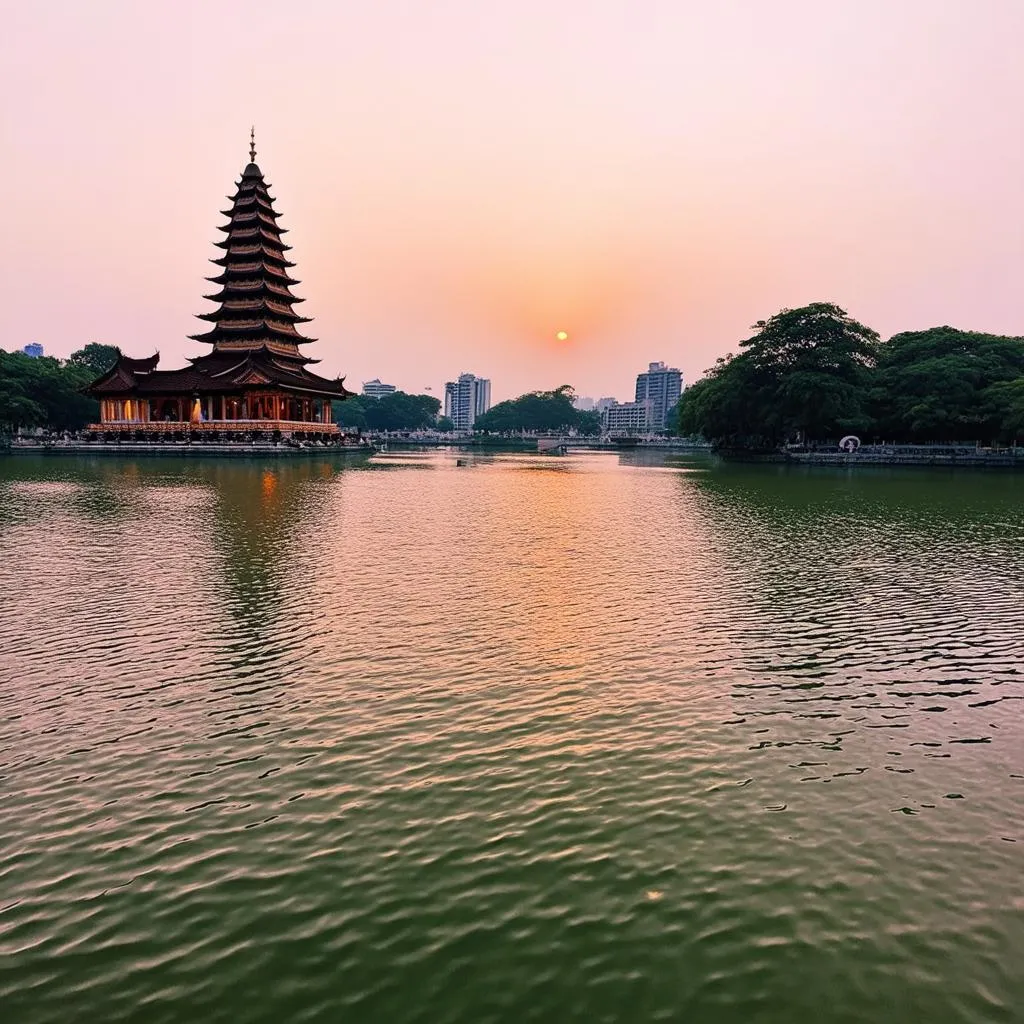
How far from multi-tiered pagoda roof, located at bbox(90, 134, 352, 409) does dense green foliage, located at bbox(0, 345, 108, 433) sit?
21.0ft

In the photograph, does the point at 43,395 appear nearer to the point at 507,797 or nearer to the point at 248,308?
the point at 248,308

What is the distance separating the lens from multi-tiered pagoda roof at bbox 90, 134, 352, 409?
87.0 metres

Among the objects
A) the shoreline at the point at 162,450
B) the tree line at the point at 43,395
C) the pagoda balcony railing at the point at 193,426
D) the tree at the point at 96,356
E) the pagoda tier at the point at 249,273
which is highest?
the pagoda tier at the point at 249,273

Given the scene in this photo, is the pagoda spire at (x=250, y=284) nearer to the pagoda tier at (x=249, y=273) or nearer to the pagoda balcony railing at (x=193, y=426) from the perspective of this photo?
the pagoda tier at (x=249, y=273)

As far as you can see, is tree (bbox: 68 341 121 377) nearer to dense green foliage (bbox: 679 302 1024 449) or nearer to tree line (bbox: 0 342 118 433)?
tree line (bbox: 0 342 118 433)

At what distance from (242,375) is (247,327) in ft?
35.8

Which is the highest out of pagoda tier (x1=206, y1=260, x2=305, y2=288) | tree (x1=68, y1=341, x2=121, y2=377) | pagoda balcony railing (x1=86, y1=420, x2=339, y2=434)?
pagoda tier (x1=206, y1=260, x2=305, y2=288)

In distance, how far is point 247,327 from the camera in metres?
91.8

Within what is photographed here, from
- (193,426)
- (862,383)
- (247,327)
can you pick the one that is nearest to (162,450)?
(193,426)

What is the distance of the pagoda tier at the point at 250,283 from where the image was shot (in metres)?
91.6

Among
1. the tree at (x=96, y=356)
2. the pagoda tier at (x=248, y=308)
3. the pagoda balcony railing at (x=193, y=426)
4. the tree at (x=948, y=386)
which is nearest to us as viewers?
the tree at (x=948, y=386)

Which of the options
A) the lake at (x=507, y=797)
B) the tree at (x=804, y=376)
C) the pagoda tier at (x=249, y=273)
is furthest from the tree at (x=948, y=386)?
the pagoda tier at (x=249, y=273)

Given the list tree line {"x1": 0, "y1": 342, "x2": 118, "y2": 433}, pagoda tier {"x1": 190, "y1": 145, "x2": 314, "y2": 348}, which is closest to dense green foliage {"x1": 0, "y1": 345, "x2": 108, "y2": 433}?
tree line {"x1": 0, "y1": 342, "x2": 118, "y2": 433}

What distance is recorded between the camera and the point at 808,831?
313 inches
